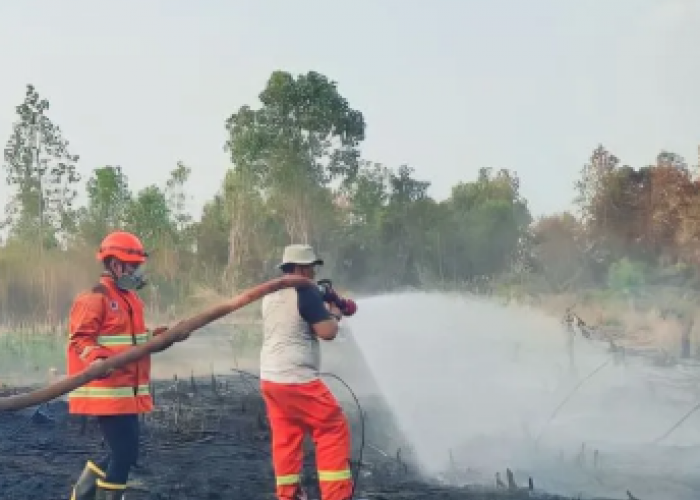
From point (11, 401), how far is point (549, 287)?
2715 centimetres

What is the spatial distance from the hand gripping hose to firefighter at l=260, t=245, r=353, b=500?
5.8 inches

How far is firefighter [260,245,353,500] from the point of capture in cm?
557

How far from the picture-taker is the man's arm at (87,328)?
5.56 m

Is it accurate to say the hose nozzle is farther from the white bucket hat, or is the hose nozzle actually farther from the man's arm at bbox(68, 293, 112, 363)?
the man's arm at bbox(68, 293, 112, 363)

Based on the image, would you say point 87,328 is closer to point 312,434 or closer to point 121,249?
point 121,249

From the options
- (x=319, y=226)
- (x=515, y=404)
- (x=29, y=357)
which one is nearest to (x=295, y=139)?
(x=319, y=226)

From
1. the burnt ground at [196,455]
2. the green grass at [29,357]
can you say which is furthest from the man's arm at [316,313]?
the green grass at [29,357]

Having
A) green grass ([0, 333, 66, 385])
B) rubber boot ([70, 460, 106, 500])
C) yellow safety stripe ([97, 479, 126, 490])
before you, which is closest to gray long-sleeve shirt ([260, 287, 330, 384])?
yellow safety stripe ([97, 479, 126, 490])

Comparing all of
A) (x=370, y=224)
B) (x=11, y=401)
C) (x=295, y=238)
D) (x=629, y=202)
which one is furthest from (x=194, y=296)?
(x=11, y=401)

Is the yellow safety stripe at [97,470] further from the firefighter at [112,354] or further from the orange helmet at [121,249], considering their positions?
the orange helmet at [121,249]

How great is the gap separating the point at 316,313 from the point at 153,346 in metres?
1.06

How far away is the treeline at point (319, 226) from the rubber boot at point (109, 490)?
17.9 metres

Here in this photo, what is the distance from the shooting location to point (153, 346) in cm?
573

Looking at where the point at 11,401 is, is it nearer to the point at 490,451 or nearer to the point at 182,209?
the point at 490,451
